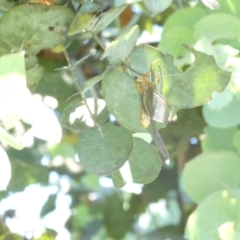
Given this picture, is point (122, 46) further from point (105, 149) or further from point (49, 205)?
point (49, 205)

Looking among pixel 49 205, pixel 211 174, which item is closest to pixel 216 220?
pixel 211 174

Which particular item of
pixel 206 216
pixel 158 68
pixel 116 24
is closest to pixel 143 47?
pixel 158 68

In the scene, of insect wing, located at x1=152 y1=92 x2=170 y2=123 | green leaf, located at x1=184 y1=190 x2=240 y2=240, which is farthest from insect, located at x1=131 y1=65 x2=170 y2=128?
green leaf, located at x1=184 y1=190 x2=240 y2=240

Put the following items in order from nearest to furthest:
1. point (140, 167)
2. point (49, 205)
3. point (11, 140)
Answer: point (11, 140), point (140, 167), point (49, 205)

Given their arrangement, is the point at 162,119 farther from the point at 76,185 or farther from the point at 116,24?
the point at 76,185

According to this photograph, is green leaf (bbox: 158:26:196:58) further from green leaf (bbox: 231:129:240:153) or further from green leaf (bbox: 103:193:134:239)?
green leaf (bbox: 103:193:134:239)

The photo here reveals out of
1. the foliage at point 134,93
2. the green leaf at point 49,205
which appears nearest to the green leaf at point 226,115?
the foliage at point 134,93
